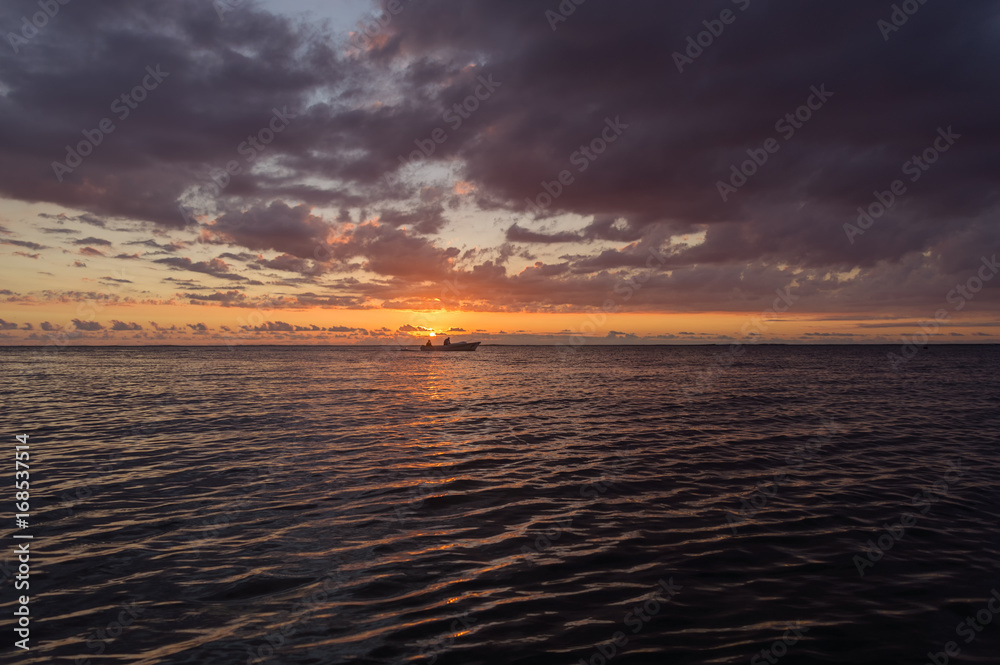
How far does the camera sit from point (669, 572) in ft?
33.9

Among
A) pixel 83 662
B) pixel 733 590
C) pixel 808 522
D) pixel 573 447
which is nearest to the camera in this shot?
pixel 83 662

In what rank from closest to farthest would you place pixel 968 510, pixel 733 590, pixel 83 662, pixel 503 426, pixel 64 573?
pixel 83 662 < pixel 733 590 < pixel 64 573 < pixel 968 510 < pixel 503 426

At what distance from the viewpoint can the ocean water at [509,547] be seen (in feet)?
26.4

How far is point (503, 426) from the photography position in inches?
1171

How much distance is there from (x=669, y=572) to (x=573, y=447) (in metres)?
13.0

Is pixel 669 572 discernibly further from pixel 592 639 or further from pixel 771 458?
pixel 771 458

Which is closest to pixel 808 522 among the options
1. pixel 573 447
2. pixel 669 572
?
pixel 669 572

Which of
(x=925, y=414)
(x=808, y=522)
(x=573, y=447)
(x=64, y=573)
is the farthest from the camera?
(x=925, y=414)

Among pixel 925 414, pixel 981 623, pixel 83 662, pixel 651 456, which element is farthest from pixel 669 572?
pixel 925 414

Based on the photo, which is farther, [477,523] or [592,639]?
[477,523]

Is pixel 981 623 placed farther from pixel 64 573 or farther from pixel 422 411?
pixel 422 411

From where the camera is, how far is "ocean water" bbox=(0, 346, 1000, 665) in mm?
8055

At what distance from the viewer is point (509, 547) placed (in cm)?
1172

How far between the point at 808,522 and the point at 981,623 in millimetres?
4743
